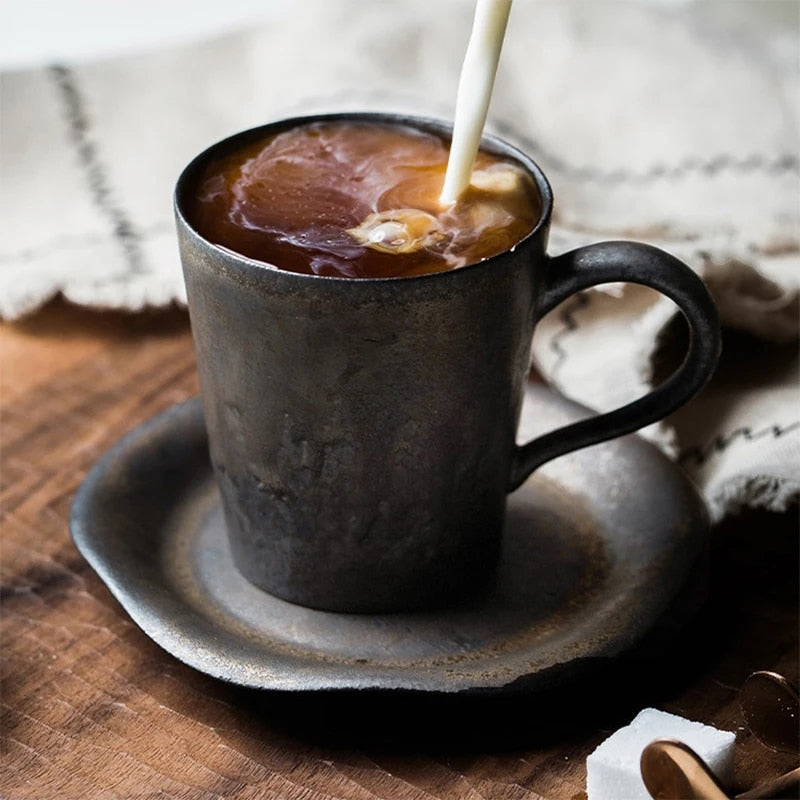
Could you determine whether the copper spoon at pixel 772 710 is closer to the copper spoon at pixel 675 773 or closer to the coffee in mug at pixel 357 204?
the copper spoon at pixel 675 773

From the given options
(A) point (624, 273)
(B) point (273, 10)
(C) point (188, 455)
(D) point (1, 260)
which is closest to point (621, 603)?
(A) point (624, 273)

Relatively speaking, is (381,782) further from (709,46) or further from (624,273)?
(709,46)

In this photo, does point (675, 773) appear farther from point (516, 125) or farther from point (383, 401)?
point (516, 125)

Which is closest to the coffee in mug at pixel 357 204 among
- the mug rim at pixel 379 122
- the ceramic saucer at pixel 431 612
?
the mug rim at pixel 379 122

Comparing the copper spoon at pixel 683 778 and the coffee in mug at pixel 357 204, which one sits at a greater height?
the coffee in mug at pixel 357 204

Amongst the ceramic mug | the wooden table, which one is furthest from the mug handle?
the wooden table

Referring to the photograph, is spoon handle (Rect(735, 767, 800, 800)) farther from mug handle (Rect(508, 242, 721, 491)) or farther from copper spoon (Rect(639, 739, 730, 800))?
mug handle (Rect(508, 242, 721, 491))
